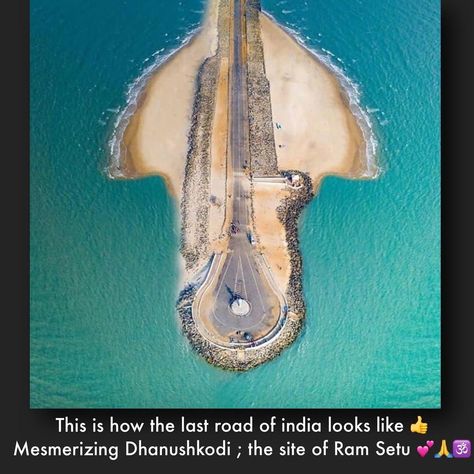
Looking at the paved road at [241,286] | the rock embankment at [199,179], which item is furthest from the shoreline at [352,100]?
the rock embankment at [199,179]

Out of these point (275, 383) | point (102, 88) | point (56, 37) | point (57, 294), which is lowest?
point (275, 383)

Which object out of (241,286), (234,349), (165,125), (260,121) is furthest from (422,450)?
(165,125)

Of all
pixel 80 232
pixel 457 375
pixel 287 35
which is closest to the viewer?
pixel 457 375

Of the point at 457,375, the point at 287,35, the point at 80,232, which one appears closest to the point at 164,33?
the point at 287,35

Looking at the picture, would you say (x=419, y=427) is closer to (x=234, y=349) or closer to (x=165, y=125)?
(x=234, y=349)

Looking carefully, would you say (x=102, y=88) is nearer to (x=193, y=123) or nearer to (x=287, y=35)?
(x=193, y=123)

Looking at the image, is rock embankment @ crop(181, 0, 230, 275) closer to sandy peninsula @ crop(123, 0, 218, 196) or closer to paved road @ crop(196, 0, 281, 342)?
sandy peninsula @ crop(123, 0, 218, 196)
